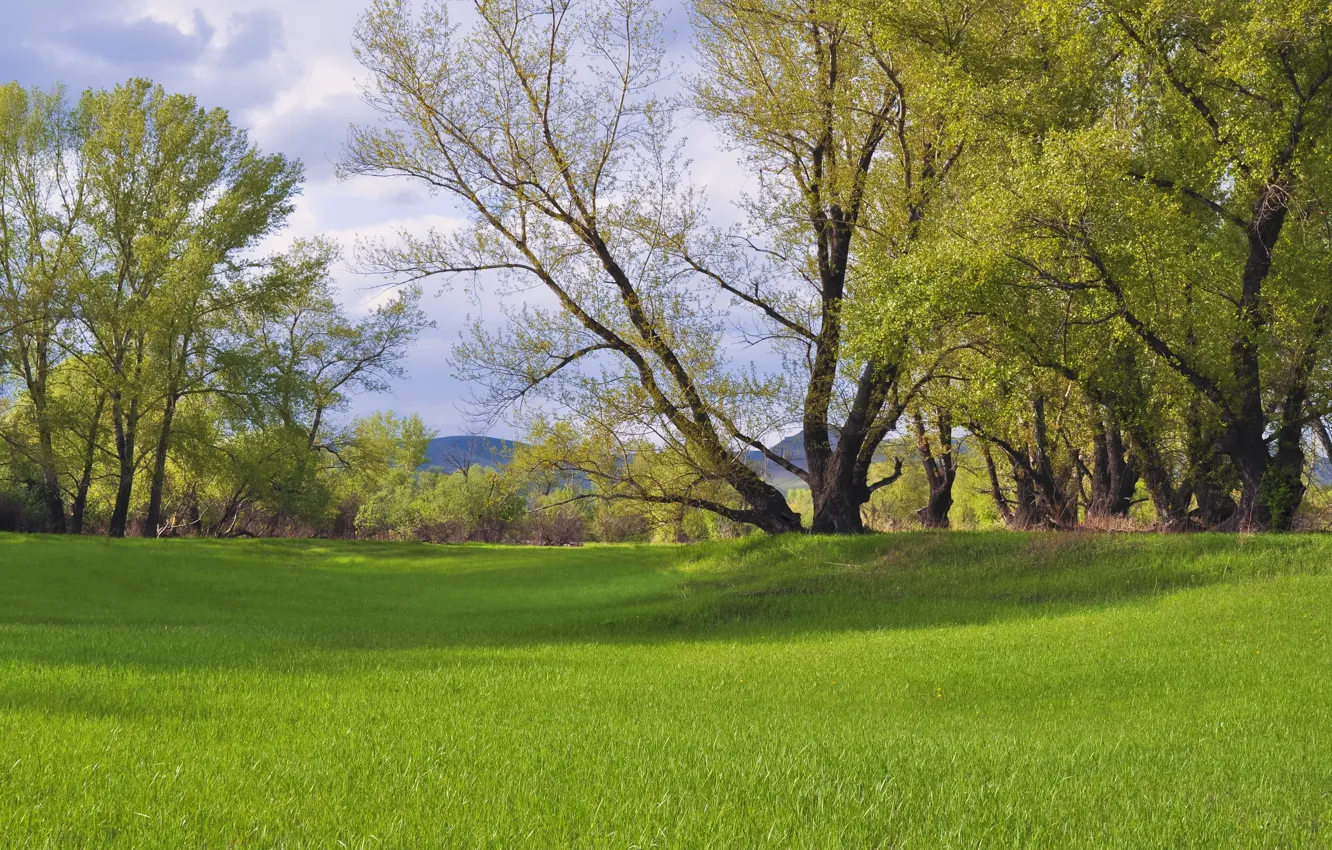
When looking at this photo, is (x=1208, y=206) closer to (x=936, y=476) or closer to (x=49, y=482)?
(x=936, y=476)

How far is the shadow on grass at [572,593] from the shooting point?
48.5 ft

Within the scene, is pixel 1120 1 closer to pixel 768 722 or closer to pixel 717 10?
pixel 717 10

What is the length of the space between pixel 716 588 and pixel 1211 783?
1530 centimetres

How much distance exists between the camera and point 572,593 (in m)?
23.0

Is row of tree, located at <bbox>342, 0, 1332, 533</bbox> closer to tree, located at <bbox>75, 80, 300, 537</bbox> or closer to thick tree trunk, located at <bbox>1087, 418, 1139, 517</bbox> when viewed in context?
thick tree trunk, located at <bbox>1087, 418, 1139, 517</bbox>

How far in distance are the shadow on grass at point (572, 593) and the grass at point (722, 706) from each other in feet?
0.37

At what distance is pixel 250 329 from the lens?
133 feet

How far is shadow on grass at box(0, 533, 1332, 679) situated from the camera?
1478cm

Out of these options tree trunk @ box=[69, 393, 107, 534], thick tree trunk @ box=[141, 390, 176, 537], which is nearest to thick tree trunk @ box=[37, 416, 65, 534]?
tree trunk @ box=[69, 393, 107, 534]

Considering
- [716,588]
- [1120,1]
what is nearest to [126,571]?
[716,588]

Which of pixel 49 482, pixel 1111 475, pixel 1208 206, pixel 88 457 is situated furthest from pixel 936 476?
pixel 49 482

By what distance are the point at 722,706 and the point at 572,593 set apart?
45.8 feet

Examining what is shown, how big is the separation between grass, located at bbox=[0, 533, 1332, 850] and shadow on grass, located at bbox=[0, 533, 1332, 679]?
114mm

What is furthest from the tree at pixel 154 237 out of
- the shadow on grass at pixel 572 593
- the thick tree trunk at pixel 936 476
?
the thick tree trunk at pixel 936 476
